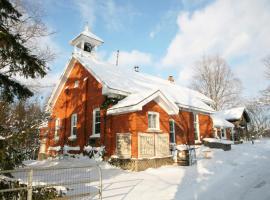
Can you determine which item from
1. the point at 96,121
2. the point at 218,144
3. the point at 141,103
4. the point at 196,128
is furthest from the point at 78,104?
the point at 218,144

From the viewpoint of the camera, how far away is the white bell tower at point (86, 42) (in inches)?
932

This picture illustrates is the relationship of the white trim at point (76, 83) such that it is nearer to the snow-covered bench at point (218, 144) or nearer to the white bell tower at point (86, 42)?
the white bell tower at point (86, 42)

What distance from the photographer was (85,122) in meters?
19.1

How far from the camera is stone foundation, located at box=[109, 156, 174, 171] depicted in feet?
45.8

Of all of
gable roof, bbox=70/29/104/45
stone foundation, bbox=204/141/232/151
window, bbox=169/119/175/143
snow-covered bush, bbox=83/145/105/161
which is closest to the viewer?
snow-covered bush, bbox=83/145/105/161

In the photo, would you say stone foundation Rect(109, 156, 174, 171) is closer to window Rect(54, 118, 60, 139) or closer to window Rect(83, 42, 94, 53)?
window Rect(54, 118, 60, 139)

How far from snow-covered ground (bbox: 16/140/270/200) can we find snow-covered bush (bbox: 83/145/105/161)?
1.97 metres

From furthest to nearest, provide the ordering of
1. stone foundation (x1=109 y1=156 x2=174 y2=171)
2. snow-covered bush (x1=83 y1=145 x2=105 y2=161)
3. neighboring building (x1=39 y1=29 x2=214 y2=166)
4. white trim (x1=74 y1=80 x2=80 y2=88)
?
1. white trim (x1=74 y1=80 x2=80 y2=88)
2. snow-covered bush (x1=83 y1=145 x2=105 y2=161)
3. neighboring building (x1=39 y1=29 x2=214 y2=166)
4. stone foundation (x1=109 y1=156 x2=174 y2=171)

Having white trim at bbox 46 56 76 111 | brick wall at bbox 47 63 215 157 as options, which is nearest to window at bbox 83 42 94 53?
white trim at bbox 46 56 76 111

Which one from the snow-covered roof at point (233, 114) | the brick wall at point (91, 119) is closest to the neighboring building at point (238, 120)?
the snow-covered roof at point (233, 114)

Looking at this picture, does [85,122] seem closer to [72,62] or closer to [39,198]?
[72,62]

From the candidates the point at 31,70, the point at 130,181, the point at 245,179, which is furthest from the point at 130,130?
the point at 31,70

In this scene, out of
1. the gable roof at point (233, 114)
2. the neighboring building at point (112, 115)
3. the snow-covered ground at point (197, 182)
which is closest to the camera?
the snow-covered ground at point (197, 182)

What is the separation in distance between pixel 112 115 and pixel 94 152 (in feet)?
9.78
